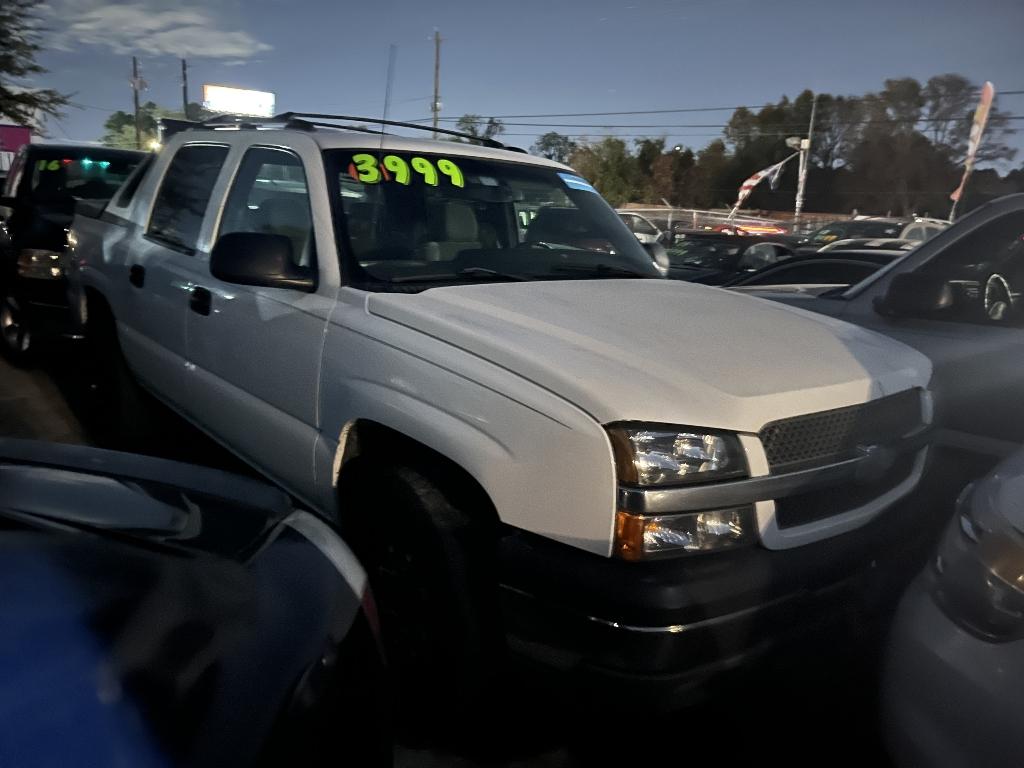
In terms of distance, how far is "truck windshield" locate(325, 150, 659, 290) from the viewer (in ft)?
9.79

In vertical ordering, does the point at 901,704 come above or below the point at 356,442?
below

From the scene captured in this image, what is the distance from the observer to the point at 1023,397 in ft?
9.68

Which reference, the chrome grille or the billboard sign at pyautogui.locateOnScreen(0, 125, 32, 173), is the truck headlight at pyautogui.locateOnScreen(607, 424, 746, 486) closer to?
the chrome grille

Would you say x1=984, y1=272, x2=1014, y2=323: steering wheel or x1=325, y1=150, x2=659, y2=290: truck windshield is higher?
x1=325, y1=150, x2=659, y2=290: truck windshield

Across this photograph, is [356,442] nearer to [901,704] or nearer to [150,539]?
[150,539]

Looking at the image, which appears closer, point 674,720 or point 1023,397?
point 674,720

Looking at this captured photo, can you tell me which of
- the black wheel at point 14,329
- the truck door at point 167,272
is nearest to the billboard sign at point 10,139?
the black wheel at point 14,329

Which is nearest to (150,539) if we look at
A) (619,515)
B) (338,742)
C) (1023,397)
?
(338,742)

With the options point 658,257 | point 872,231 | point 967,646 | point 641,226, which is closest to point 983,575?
point 967,646

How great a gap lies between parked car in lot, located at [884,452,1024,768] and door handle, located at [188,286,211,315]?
2835 mm

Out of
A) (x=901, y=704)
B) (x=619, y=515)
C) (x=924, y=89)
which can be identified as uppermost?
(x=924, y=89)

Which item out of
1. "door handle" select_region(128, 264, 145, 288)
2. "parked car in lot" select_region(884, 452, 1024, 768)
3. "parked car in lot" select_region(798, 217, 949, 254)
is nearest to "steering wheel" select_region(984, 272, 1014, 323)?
"parked car in lot" select_region(884, 452, 1024, 768)

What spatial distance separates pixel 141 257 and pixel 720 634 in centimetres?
350

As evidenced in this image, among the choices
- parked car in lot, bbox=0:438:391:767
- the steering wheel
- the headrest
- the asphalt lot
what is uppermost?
the headrest
